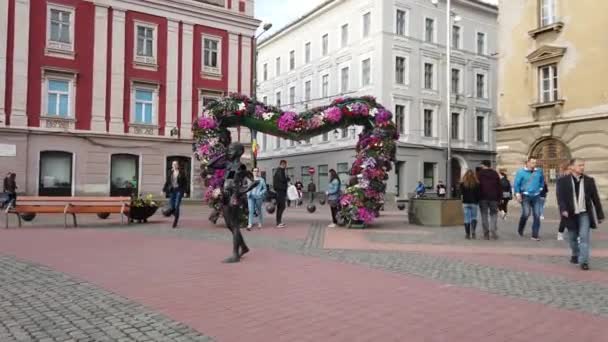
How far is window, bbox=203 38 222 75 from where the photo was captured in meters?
32.6

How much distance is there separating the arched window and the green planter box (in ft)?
33.9

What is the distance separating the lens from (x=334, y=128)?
15.3m

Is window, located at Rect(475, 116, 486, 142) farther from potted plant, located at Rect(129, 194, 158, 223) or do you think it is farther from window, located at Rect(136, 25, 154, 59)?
potted plant, located at Rect(129, 194, 158, 223)

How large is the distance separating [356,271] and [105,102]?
82.7ft

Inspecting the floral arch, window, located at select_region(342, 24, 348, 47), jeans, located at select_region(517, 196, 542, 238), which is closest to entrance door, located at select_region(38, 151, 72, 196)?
the floral arch

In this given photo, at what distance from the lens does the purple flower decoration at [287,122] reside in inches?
588

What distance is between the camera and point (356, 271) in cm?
759

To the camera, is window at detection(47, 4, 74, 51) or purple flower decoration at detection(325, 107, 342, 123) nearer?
purple flower decoration at detection(325, 107, 342, 123)

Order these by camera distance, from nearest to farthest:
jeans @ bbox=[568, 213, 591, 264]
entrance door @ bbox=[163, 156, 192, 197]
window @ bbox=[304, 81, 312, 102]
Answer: jeans @ bbox=[568, 213, 591, 264], entrance door @ bbox=[163, 156, 192, 197], window @ bbox=[304, 81, 312, 102]

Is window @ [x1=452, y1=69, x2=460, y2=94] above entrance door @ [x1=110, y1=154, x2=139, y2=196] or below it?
above

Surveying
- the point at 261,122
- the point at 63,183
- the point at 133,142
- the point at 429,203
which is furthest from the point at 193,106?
the point at 429,203

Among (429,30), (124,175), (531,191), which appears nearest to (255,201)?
(531,191)

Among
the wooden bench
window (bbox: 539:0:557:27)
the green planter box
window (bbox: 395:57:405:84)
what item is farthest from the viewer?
window (bbox: 395:57:405:84)

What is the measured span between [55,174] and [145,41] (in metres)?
9.21
